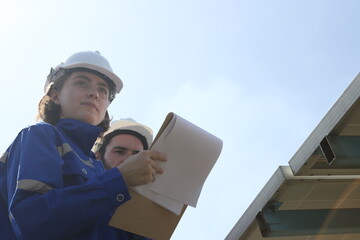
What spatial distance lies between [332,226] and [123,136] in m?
2.90

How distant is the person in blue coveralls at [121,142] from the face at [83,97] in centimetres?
105

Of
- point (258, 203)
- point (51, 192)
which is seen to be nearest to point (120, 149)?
point (258, 203)

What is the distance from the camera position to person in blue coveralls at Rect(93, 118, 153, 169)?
4157 mm

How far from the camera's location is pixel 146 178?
216 centimetres

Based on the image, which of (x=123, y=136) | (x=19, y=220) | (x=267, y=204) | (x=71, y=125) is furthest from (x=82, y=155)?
(x=267, y=204)

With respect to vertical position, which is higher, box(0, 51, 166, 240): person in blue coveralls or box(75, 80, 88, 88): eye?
box(75, 80, 88, 88): eye

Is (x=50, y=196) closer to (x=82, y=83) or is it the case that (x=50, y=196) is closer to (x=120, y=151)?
(x=82, y=83)

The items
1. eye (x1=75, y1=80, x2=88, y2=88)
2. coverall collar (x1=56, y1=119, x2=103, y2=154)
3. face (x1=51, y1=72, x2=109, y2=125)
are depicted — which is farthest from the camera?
eye (x1=75, y1=80, x2=88, y2=88)

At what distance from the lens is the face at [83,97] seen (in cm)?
284

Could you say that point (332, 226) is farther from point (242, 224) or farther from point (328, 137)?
point (328, 137)

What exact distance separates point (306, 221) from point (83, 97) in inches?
140

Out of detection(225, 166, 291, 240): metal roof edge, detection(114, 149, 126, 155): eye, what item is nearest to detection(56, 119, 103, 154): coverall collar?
detection(114, 149, 126, 155): eye

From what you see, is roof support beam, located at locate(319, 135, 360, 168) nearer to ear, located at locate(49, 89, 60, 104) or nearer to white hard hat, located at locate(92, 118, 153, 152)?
white hard hat, located at locate(92, 118, 153, 152)

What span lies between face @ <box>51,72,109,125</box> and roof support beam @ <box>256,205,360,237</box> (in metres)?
2.74
